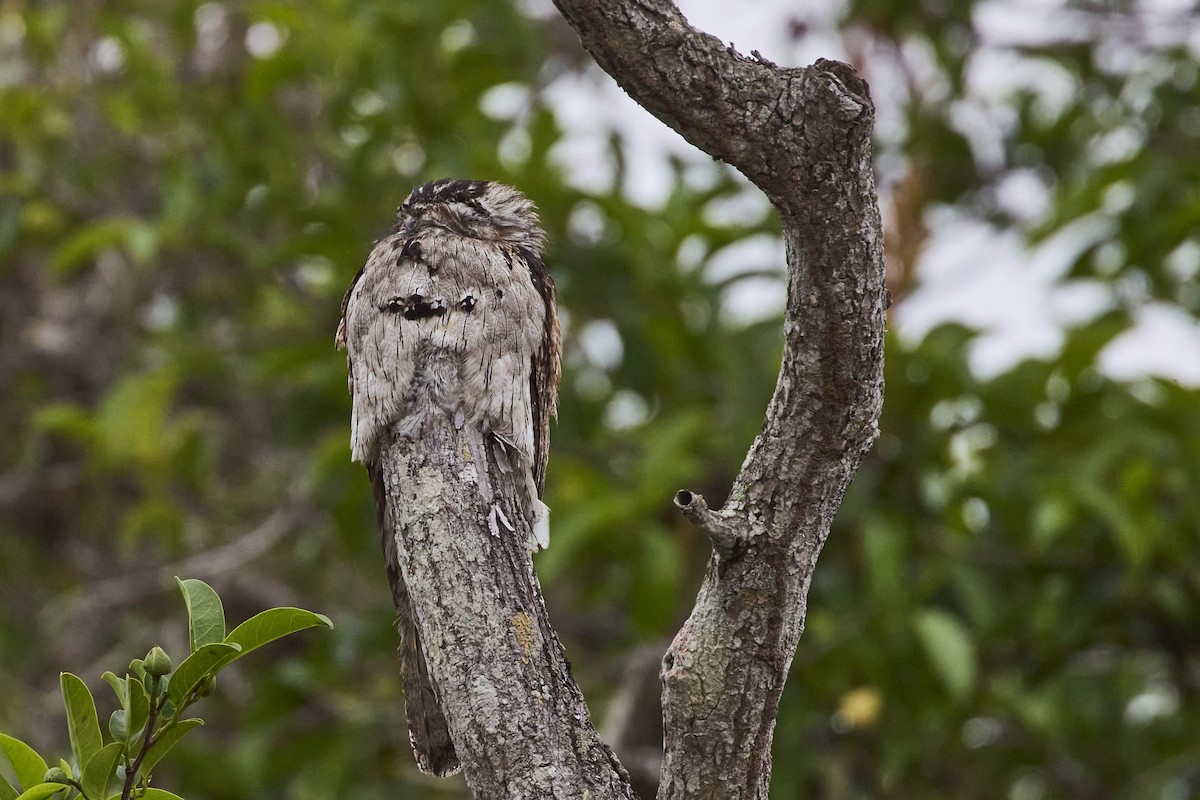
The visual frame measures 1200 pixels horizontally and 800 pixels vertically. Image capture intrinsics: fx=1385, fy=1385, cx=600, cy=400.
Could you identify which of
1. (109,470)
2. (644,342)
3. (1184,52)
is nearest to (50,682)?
(109,470)

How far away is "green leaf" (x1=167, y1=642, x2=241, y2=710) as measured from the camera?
6.80ft

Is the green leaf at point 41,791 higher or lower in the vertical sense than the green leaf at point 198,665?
lower

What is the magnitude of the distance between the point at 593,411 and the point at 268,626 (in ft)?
12.9

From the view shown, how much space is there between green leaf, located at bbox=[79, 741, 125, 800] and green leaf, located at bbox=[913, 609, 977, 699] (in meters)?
3.02

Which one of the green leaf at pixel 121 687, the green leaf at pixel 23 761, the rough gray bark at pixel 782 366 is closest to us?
the rough gray bark at pixel 782 366

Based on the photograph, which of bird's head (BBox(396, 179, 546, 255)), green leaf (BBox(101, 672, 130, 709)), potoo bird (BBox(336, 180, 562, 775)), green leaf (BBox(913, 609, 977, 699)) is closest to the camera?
green leaf (BBox(101, 672, 130, 709))

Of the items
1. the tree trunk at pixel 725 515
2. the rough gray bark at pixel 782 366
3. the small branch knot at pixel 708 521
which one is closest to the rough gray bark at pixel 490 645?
the tree trunk at pixel 725 515

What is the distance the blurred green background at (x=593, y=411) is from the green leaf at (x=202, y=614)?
8.31ft

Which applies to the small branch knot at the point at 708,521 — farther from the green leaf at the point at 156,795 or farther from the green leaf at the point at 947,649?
the green leaf at the point at 947,649

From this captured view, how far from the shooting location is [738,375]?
531cm

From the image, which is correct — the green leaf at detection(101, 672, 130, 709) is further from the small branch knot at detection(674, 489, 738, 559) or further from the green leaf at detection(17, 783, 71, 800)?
the small branch knot at detection(674, 489, 738, 559)

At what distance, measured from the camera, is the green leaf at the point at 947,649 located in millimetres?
4516

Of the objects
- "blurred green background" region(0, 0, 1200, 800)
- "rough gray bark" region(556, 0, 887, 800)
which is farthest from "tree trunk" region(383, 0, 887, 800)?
"blurred green background" region(0, 0, 1200, 800)

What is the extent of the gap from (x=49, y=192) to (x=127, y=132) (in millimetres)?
477
